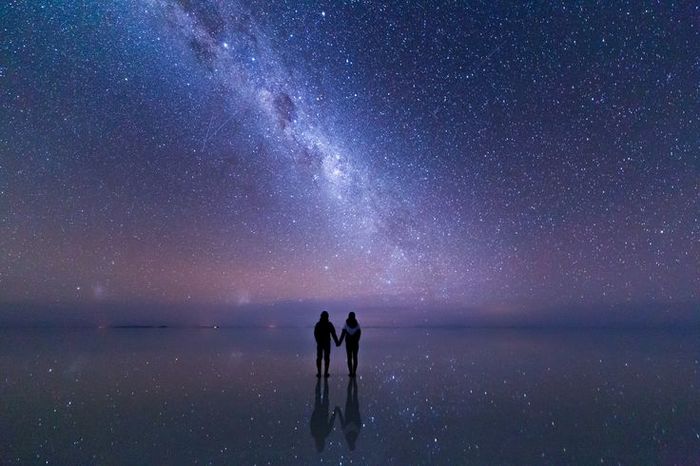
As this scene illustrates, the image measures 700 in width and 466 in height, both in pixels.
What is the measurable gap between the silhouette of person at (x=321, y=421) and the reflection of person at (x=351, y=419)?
6.9 inches

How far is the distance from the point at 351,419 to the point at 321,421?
0.45 m

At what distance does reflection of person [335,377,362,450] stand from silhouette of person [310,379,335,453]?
176 millimetres

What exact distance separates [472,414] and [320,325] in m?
4.92

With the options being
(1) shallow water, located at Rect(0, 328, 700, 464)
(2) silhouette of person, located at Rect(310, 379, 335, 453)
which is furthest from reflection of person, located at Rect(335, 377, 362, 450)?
(2) silhouette of person, located at Rect(310, 379, 335, 453)

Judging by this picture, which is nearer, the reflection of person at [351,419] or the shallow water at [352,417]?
the shallow water at [352,417]

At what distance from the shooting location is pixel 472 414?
780 cm

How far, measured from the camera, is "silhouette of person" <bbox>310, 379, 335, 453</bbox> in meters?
6.25

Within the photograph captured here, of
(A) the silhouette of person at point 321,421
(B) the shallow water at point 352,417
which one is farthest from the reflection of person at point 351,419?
(A) the silhouette of person at point 321,421

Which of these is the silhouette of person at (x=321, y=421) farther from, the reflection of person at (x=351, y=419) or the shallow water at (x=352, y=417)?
the reflection of person at (x=351, y=419)

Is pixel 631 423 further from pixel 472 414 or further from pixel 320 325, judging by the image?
pixel 320 325

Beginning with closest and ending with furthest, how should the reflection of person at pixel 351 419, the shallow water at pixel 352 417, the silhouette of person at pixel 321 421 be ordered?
1. the shallow water at pixel 352 417
2. the silhouette of person at pixel 321 421
3. the reflection of person at pixel 351 419

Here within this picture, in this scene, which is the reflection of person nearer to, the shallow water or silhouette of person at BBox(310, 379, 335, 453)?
the shallow water

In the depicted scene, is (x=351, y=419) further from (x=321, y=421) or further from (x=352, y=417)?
(x=321, y=421)

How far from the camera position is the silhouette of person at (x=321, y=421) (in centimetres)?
625
